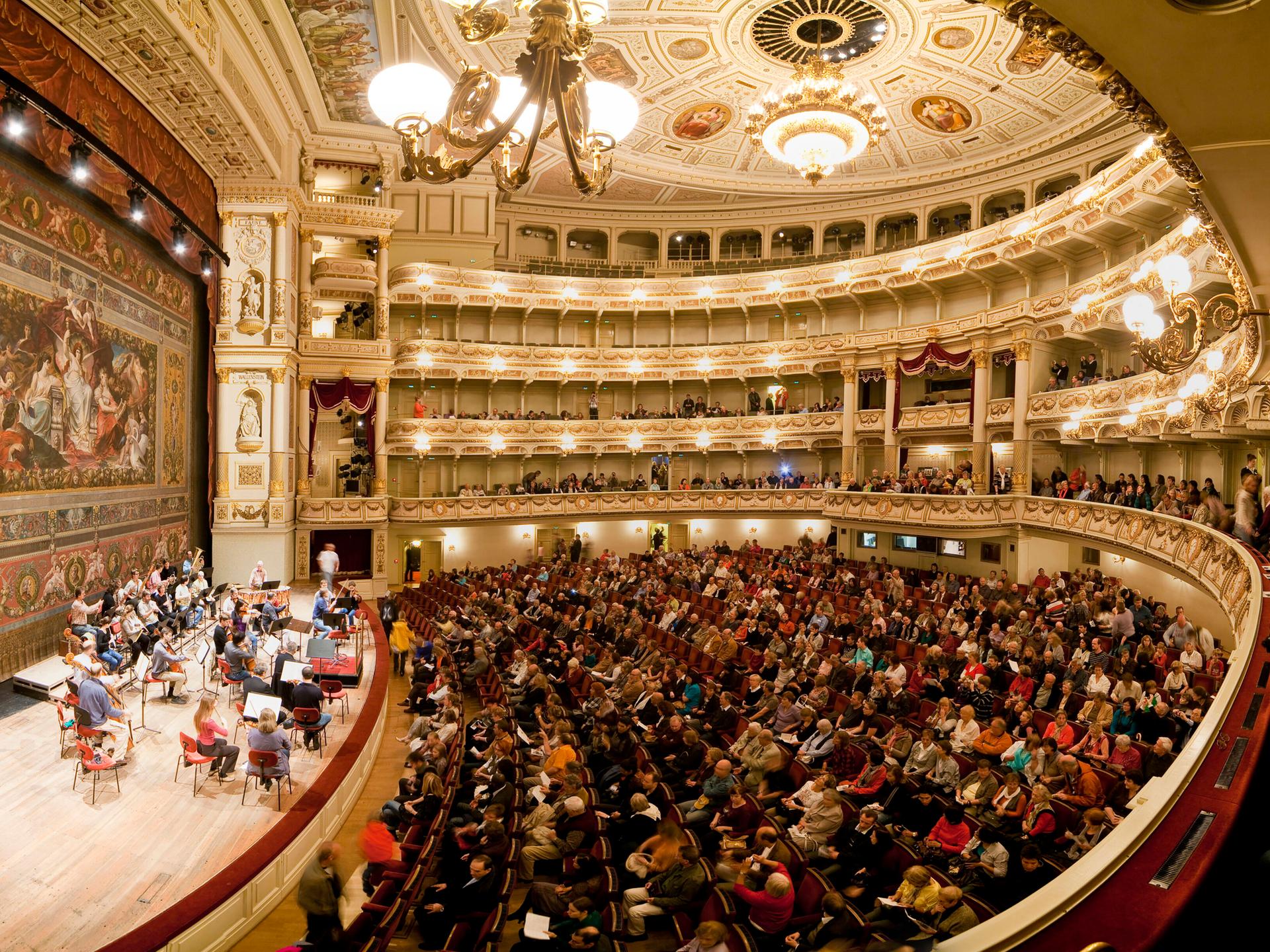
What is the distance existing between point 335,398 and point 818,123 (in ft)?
45.5

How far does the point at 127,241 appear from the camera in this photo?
12.3 metres

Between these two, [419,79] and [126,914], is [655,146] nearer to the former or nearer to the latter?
[419,79]

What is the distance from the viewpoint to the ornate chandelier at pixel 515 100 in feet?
12.1

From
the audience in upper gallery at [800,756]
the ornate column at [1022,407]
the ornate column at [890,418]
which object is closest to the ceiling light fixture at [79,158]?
the audience in upper gallery at [800,756]

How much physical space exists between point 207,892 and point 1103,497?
51.4 feet

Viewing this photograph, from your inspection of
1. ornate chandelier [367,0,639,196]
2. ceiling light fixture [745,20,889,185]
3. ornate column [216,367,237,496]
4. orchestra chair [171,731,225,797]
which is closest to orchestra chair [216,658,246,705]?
orchestra chair [171,731,225,797]

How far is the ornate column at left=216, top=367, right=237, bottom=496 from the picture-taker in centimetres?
1662

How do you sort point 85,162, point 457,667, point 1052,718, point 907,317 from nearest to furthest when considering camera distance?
point 1052,718 → point 85,162 → point 457,667 → point 907,317

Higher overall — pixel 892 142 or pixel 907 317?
pixel 892 142

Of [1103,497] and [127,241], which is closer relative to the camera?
[127,241]

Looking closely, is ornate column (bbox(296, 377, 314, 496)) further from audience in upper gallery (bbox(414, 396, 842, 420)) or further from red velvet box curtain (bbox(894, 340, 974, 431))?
red velvet box curtain (bbox(894, 340, 974, 431))

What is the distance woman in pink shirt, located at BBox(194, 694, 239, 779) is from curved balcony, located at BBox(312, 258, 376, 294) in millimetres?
15485

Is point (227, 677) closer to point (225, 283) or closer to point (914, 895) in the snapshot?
point (914, 895)

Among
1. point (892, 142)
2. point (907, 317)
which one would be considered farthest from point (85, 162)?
point (907, 317)
